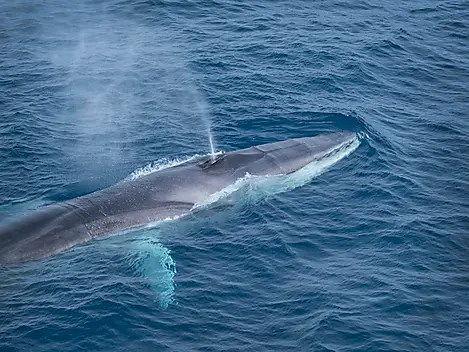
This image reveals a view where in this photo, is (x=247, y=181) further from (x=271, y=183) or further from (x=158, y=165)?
(x=158, y=165)

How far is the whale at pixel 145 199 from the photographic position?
3419cm

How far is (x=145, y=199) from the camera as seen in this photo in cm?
3838

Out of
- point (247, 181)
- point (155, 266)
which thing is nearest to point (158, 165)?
point (247, 181)

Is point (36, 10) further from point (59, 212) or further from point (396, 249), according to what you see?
point (396, 249)

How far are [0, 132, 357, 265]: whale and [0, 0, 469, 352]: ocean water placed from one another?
0.72m

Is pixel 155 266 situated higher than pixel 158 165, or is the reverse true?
pixel 158 165

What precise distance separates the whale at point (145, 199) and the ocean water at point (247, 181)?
72cm

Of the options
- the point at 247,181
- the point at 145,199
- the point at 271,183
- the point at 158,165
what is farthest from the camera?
the point at 158,165

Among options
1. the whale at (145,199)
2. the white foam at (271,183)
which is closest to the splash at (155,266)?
the whale at (145,199)

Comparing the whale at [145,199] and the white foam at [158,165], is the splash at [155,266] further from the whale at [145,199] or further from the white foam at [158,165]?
the white foam at [158,165]

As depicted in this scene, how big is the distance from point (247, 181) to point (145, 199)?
5.87 m

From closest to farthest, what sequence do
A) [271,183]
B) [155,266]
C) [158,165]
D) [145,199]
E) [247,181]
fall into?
[155,266] < [145,199] < [247,181] < [271,183] < [158,165]

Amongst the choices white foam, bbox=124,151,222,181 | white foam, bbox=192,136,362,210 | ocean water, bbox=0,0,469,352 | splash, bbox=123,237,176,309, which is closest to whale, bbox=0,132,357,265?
white foam, bbox=192,136,362,210

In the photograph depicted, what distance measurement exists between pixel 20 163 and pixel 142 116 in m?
9.06
